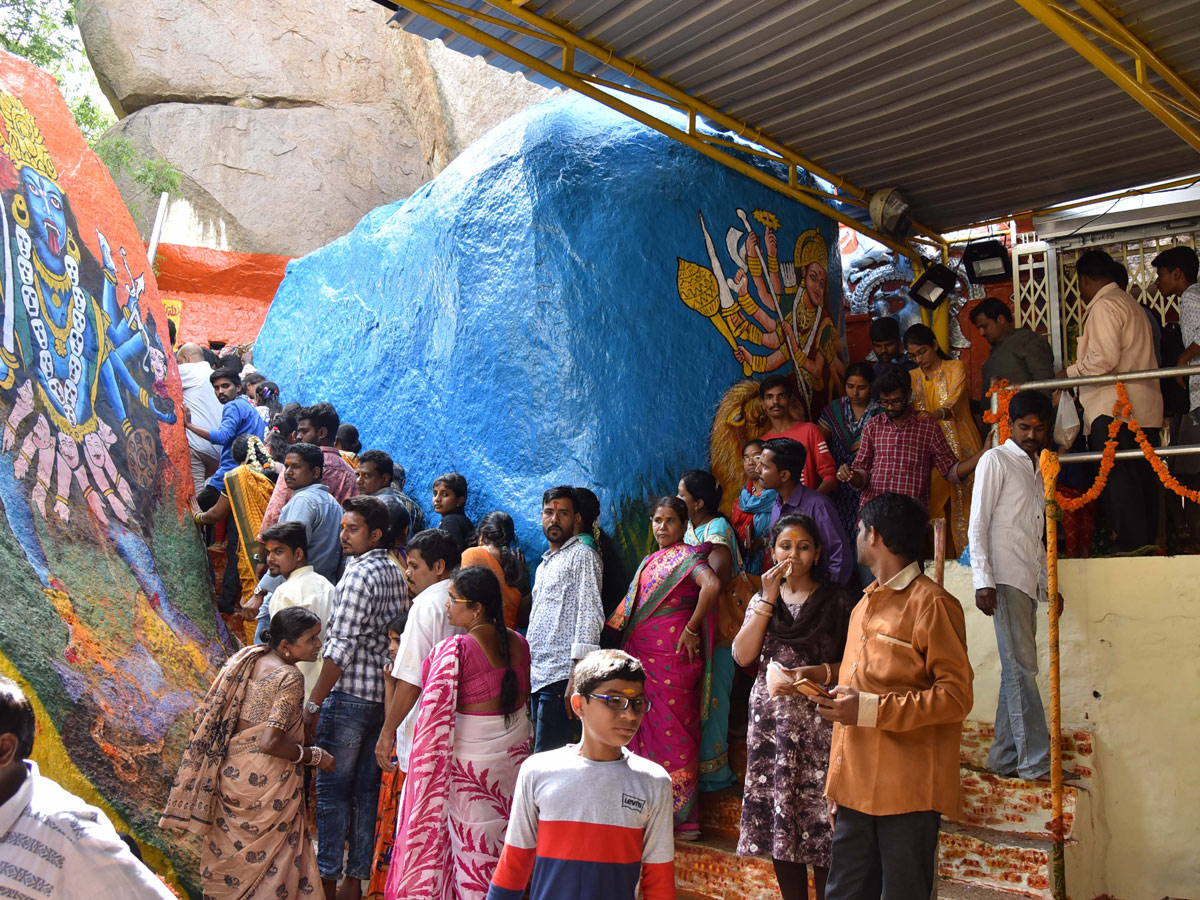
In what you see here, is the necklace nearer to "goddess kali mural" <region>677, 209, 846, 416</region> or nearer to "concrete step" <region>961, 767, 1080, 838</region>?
"goddess kali mural" <region>677, 209, 846, 416</region>

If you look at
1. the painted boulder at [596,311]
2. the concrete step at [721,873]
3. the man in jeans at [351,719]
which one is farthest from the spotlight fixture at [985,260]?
the man in jeans at [351,719]

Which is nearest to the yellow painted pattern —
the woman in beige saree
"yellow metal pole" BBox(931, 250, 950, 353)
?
the woman in beige saree

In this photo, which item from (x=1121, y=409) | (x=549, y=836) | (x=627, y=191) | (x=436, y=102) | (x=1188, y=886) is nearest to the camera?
(x=549, y=836)

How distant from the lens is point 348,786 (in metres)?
4.77

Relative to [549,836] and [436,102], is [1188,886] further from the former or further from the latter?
[436,102]

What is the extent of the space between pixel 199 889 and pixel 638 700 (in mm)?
2922

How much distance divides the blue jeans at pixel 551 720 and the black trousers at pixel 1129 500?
314 centimetres

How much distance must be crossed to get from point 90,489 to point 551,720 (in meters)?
2.99

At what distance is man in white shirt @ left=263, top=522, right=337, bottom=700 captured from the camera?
16.9ft

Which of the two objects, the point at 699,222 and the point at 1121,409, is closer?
the point at 1121,409

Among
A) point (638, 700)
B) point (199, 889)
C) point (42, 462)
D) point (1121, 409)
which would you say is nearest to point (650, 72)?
point (1121, 409)

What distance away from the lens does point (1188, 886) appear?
4.80 m

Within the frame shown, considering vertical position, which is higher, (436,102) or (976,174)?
(436,102)

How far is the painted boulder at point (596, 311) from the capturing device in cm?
659
